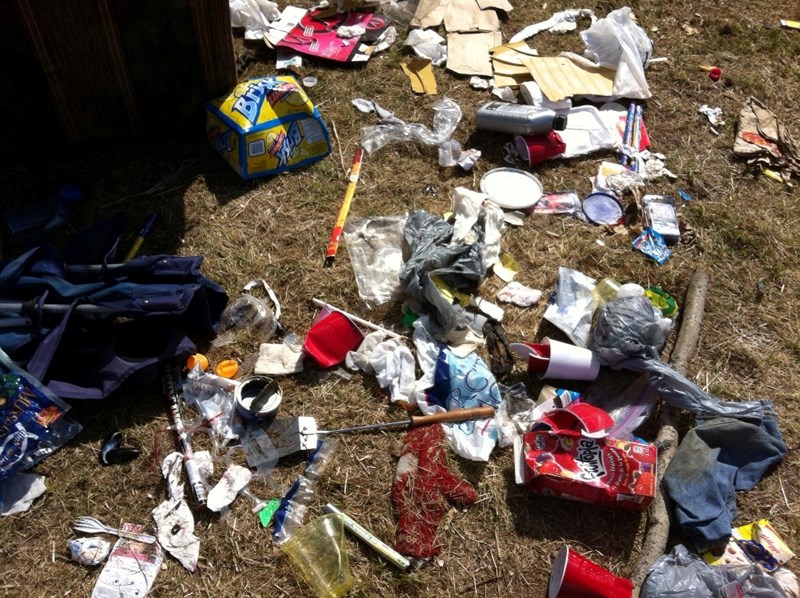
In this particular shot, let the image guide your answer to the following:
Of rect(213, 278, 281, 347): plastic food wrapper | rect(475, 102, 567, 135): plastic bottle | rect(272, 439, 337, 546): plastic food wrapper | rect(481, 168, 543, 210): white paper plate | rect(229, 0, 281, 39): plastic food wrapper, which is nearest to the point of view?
rect(272, 439, 337, 546): plastic food wrapper

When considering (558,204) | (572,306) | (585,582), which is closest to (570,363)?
(572,306)

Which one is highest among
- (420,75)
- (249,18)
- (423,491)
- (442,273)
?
(249,18)

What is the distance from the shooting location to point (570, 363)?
11.1 feet

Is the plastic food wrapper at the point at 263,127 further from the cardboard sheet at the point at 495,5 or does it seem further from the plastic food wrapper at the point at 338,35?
the cardboard sheet at the point at 495,5

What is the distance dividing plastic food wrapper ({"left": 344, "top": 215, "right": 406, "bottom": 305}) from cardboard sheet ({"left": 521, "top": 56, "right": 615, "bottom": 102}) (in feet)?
5.95

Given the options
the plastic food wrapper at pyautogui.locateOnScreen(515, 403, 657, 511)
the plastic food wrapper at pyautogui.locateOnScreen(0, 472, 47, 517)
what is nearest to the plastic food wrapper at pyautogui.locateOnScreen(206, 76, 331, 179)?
the plastic food wrapper at pyautogui.locateOnScreen(0, 472, 47, 517)

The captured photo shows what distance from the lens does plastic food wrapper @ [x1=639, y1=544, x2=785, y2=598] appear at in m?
2.74

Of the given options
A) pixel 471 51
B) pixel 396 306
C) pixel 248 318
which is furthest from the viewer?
pixel 471 51

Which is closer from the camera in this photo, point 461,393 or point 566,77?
point 461,393

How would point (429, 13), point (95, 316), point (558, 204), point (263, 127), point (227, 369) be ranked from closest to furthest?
point (95, 316) < point (227, 369) < point (263, 127) < point (558, 204) < point (429, 13)

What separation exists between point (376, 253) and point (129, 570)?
6.87 feet

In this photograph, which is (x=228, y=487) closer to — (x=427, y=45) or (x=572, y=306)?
(x=572, y=306)

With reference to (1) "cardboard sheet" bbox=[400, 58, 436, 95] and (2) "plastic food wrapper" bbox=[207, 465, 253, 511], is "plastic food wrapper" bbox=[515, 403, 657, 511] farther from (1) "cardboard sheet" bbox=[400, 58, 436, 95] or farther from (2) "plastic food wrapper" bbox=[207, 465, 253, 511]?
(1) "cardboard sheet" bbox=[400, 58, 436, 95]

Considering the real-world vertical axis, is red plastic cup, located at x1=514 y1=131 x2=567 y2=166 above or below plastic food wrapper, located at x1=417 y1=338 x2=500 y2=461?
above
